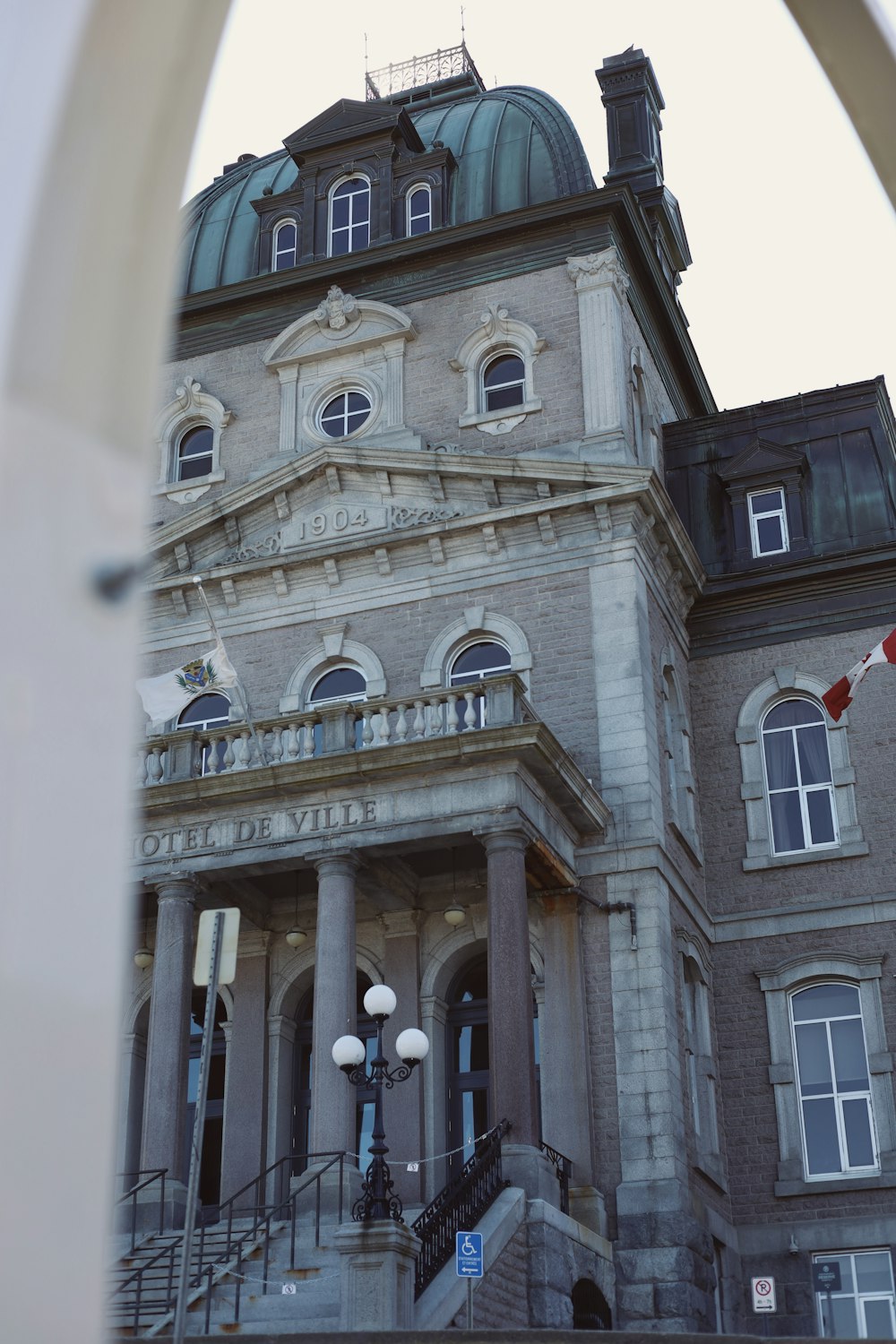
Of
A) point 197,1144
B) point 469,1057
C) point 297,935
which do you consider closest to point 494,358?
point 297,935

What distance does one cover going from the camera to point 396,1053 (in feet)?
71.7

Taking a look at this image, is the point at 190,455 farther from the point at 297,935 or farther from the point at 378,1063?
the point at 378,1063

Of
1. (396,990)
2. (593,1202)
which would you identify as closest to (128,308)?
(593,1202)

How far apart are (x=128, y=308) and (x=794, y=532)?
2719 cm

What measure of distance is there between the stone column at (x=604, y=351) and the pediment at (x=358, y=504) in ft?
4.37

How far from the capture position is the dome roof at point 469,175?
2944 centimetres

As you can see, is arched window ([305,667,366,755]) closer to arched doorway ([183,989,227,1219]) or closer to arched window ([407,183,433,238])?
arched doorway ([183,989,227,1219])

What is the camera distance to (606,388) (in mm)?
26312

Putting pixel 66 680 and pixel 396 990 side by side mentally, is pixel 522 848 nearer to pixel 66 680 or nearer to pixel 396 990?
pixel 396 990

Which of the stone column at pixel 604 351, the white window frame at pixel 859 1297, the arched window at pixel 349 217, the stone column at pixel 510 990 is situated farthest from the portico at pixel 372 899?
the arched window at pixel 349 217

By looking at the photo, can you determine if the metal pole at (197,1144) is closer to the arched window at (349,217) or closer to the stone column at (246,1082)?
the stone column at (246,1082)

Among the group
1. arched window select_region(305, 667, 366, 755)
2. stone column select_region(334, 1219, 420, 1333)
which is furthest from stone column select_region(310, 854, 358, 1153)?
arched window select_region(305, 667, 366, 755)

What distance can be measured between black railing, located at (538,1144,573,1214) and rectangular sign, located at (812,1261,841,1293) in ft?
15.2

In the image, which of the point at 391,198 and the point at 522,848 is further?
the point at 391,198
